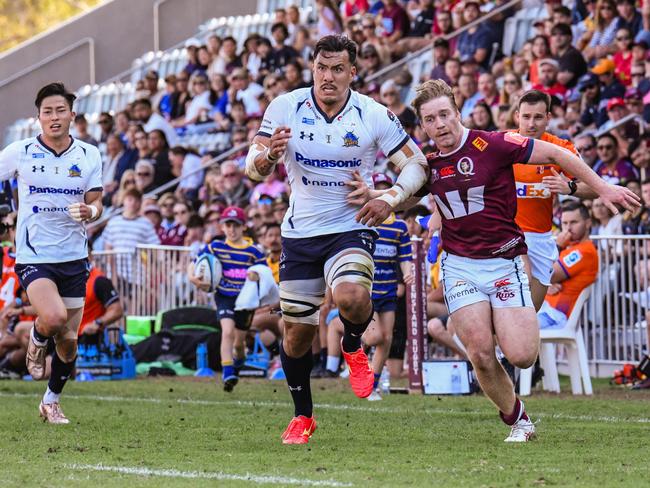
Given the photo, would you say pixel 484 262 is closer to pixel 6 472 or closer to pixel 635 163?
pixel 6 472

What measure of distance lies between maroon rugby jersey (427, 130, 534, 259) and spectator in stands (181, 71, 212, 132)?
620 inches

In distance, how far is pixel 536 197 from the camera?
10992mm

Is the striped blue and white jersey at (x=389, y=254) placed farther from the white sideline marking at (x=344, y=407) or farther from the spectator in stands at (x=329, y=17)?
the spectator in stands at (x=329, y=17)

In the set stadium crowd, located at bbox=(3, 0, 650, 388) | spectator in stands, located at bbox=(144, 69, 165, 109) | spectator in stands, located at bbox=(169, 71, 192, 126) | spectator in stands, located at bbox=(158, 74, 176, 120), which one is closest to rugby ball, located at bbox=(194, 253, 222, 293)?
stadium crowd, located at bbox=(3, 0, 650, 388)

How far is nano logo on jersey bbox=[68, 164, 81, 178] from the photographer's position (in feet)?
35.4

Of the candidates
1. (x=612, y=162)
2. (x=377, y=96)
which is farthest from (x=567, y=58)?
(x=377, y=96)

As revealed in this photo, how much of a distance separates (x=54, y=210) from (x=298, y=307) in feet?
9.31

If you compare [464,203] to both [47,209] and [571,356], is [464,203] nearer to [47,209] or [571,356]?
[47,209]

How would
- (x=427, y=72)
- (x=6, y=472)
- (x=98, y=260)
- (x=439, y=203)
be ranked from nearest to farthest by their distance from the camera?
(x=6, y=472)
(x=439, y=203)
(x=98, y=260)
(x=427, y=72)

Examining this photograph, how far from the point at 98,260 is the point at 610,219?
7.55 m

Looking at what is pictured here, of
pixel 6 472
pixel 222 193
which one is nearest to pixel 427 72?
pixel 222 193

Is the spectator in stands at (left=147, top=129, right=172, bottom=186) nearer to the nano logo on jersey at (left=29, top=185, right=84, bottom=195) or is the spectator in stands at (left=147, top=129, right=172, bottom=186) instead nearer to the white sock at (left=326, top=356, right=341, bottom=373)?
the white sock at (left=326, top=356, right=341, bottom=373)

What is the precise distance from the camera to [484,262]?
342 inches

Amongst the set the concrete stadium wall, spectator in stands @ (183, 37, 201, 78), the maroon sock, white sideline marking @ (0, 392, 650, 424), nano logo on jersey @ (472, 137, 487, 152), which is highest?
the concrete stadium wall
